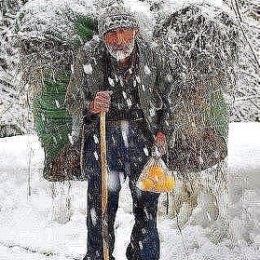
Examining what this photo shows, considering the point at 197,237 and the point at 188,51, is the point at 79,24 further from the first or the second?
the point at 197,237

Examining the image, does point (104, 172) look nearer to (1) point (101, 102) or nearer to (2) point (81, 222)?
(1) point (101, 102)

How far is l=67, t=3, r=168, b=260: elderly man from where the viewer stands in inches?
152

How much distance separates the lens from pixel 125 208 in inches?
243

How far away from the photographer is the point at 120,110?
156 inches

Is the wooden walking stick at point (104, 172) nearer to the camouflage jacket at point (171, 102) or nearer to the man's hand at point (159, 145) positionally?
the camouflage jacket at point (171, 102)

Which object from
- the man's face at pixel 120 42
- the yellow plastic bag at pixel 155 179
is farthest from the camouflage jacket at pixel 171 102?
the yellow plastic bag at pixel 155 179

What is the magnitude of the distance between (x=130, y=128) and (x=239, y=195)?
2277mm

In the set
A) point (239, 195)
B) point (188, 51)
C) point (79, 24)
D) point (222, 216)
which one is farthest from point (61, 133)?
point (239, 195)

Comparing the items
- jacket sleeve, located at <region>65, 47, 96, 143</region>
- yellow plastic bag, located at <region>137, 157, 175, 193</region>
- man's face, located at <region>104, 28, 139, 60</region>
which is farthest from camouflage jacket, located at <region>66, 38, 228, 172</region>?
yellow plastic bag, located at <region>137, 157, 175, 193</region>

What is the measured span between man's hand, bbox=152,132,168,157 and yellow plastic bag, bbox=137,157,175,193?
0.04m

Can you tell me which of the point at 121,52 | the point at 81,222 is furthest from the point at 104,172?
the point at 81,222

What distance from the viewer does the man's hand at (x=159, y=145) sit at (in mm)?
3902

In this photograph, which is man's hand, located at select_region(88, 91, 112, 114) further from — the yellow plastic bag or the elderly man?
the yellow plastic bag

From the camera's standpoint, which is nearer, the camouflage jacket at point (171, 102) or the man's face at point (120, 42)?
the man's face at point (120, 42)
